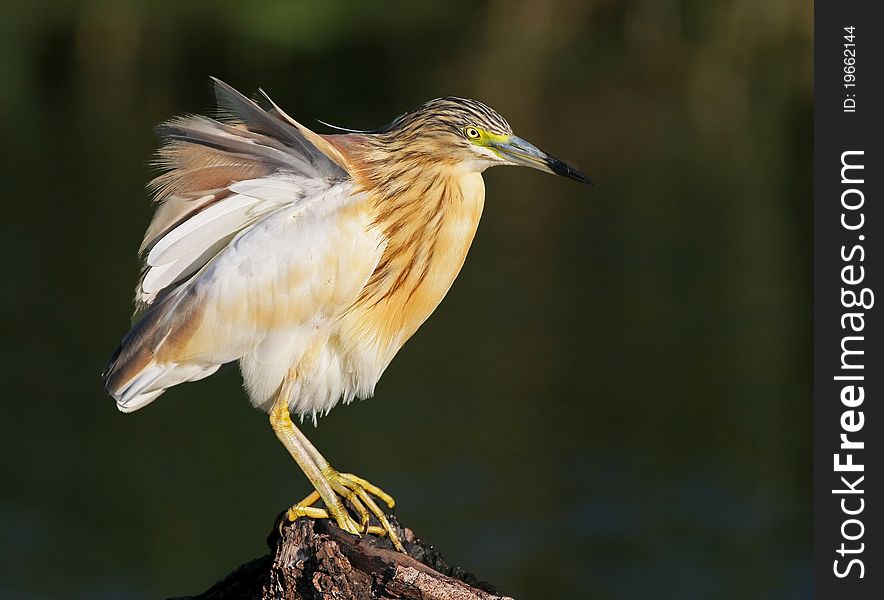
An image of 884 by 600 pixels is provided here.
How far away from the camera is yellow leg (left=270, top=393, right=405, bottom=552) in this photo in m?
5.29

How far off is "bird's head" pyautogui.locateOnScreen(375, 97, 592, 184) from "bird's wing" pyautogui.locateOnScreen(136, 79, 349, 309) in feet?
1.15

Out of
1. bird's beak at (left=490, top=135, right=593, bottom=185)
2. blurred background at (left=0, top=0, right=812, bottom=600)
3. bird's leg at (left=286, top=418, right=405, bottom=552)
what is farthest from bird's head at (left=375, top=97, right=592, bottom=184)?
blurred background at (left=0, top=0, right=812, bottom=600)

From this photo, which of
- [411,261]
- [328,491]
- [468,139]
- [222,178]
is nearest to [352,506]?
[328,491]

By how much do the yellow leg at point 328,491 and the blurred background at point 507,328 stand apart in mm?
6711

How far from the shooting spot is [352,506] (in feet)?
17.7

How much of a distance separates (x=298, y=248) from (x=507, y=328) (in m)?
10.5

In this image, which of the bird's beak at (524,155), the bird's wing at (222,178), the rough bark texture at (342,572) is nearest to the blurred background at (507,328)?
the bird's wing at (222,178)

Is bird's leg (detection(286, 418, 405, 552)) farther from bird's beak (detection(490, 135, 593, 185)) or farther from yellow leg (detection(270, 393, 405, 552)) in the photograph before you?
bird's beak (detection(490, 135, 593, 185))

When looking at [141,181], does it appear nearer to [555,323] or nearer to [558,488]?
[555,323]

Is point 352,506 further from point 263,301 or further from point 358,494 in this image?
point 263,301

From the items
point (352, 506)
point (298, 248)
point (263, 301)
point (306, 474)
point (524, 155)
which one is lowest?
point (352, 506)

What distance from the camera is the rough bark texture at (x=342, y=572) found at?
489cm

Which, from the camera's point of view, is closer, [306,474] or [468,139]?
[306,474]

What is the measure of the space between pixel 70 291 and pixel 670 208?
7.58 metres
